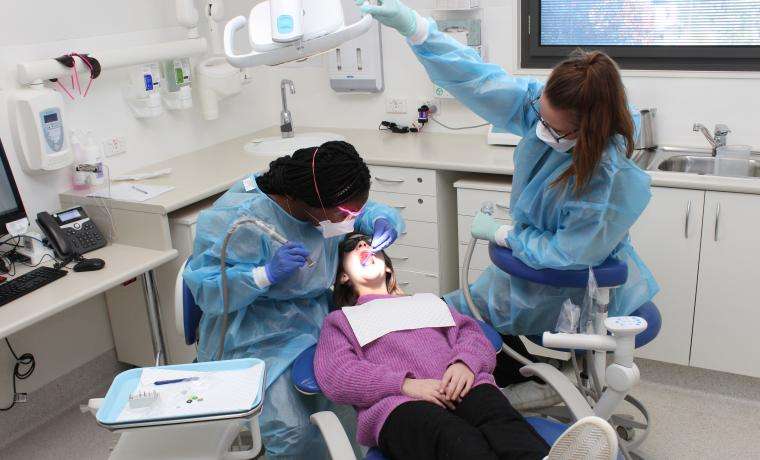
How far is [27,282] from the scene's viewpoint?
2.42 meters

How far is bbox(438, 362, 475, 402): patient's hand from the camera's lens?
180 cm

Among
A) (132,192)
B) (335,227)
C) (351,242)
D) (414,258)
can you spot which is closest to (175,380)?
(335,227)

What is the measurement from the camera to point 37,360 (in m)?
2.94

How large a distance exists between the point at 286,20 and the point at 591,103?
0.77 metres

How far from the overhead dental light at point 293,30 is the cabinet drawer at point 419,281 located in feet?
5.51

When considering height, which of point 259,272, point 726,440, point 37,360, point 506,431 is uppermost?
point 259,272

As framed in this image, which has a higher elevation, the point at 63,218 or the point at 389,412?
the point at 63,218

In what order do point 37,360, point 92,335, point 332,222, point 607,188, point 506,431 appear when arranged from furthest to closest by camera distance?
point 92,335, point 37,360, point 332,222, point 607,188, point 506,431

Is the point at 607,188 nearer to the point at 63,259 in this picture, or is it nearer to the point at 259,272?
the point at 259,272

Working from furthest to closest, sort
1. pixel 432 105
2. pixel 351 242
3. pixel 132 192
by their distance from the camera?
pixel 432 105
pixel 132 192
pixel 351 242

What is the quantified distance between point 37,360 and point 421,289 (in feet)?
5.37

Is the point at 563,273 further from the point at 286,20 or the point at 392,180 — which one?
the point at 392,180

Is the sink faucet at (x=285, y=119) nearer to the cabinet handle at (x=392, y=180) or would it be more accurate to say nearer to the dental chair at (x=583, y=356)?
the cabinet handle at (x=392, y=180)

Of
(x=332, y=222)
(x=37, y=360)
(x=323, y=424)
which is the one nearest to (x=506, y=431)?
(x=323, y=424)
